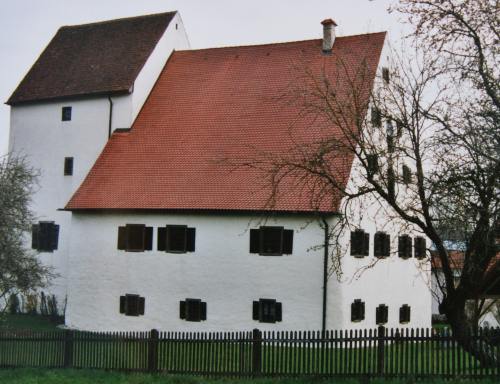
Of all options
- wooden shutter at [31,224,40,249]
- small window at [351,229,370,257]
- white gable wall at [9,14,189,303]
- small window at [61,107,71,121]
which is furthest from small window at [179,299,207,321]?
small window at [61,107,71,121]

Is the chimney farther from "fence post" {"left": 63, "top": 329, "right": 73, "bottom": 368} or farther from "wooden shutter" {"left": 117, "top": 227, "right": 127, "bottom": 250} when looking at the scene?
"fence post" {"left": 63, "top": 329, "right": 73, "bottom": 368}

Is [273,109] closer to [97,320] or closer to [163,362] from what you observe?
[97,320]

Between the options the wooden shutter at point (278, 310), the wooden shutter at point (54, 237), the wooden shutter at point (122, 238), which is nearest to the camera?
the wooden shutter at point (278, 310)

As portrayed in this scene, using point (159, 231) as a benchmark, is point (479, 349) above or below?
below

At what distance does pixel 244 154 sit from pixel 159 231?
4.47m

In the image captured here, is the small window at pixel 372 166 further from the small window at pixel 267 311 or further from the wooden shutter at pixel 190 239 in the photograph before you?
the wooden shutter at pixel 190 239

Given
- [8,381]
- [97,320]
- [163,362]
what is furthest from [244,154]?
[8,381]

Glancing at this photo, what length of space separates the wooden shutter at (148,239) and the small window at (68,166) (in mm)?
6484

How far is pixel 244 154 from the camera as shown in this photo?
87.4 ft

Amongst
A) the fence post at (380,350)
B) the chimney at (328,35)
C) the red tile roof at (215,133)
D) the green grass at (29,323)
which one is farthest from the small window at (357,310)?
the green grass at (29,323)

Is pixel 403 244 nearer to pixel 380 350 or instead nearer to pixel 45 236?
pixel 380 350

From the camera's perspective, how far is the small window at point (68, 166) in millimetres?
31328

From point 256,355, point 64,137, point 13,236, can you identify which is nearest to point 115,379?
point 256,355

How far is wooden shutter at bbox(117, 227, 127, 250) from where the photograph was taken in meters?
27.3
